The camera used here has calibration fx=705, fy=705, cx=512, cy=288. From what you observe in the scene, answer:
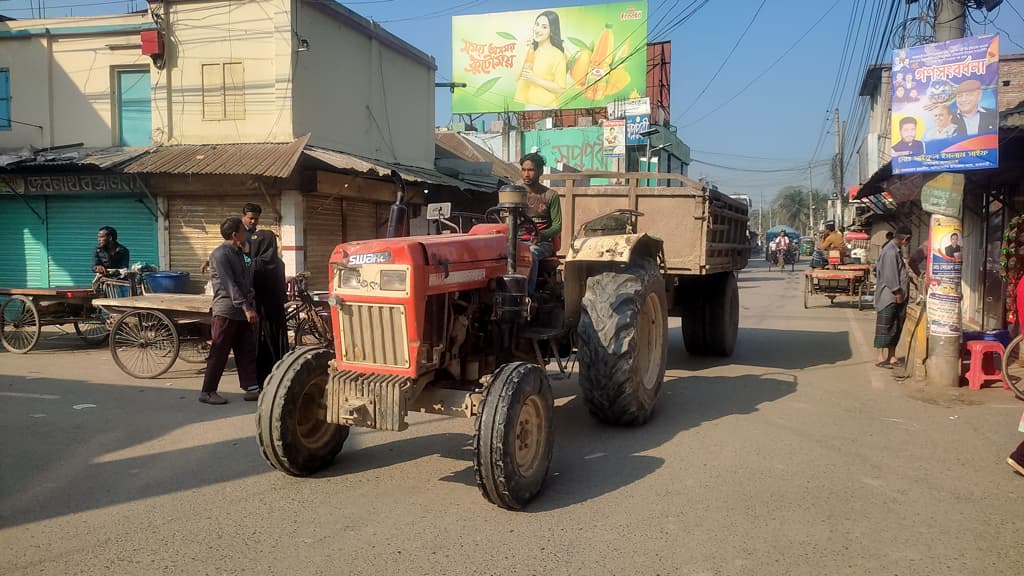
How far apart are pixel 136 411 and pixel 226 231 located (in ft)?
6.13

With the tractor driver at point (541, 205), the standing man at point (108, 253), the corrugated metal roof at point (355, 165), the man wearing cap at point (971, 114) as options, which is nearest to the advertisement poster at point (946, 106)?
the man wearing cap at point (971, 114)

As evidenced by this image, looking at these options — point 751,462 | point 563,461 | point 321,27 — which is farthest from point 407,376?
point 321,27

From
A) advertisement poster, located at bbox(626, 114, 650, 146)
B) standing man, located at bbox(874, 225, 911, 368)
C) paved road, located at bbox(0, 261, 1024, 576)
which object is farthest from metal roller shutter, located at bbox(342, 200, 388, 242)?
advertisement poster, located at bbox(626, 114, 650, 146)

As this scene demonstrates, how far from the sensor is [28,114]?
14.2 m

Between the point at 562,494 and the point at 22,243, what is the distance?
14163mm

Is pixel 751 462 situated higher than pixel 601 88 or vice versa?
pixel 601 88

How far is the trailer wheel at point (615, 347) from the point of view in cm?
529

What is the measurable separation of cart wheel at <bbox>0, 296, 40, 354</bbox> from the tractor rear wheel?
8.52 metres

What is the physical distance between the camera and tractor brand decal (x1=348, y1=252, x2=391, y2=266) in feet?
13.9

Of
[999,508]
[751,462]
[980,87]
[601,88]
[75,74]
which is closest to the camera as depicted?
[999,508]

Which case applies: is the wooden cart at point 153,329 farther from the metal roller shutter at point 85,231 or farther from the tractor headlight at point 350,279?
the metal roller shutter at point 85,231

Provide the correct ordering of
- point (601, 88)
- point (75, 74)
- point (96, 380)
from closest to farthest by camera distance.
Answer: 1. point (96, 380)
2. point (75, 74)
3. point (601, 88)

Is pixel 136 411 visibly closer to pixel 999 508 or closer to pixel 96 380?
pixel 96 380

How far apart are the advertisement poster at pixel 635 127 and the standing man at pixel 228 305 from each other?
74.1ft
